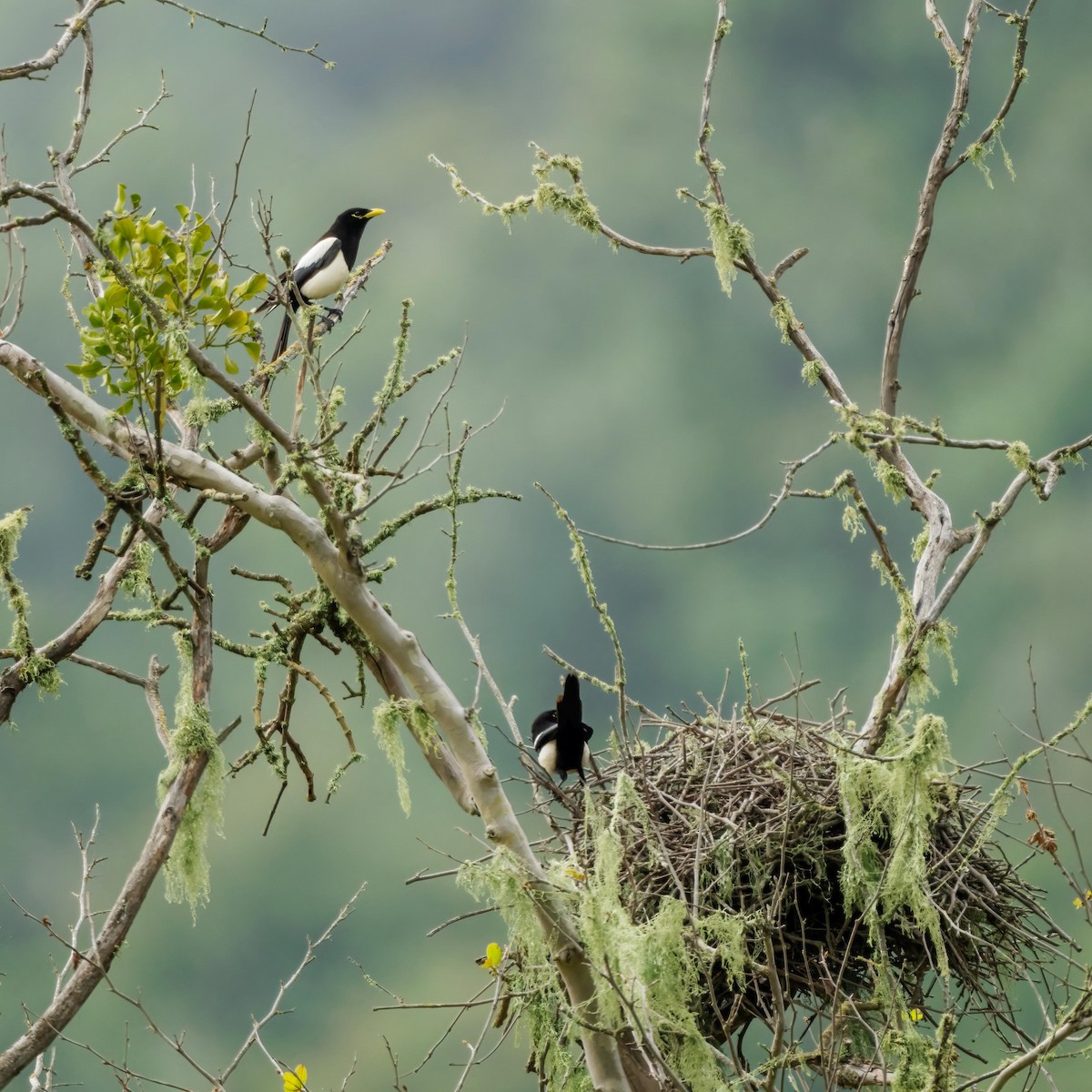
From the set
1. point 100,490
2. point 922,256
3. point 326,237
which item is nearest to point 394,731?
point 100,490

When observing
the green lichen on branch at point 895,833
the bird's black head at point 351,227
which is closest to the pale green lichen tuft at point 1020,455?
the green lichen on branch at point 895,833

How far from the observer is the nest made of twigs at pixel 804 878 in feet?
17.4

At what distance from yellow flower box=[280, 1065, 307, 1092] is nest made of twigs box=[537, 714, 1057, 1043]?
1464 millimetres

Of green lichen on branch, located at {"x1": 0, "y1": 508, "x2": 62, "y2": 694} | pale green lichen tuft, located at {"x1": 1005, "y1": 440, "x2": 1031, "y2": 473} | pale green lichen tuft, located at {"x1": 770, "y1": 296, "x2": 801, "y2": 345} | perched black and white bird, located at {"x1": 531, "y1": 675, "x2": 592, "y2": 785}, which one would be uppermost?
pale green lichen tuft, located at {"x1": 770, "y1": 296, "x2": 801, "y2": 345}

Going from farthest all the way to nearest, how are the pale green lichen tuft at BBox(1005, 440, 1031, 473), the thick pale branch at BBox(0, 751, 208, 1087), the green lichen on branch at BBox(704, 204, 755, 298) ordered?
the green lichen on branch at BBox(704, 204, 755, 298), the pale green lichen tuft at BBox(1005, 440, 1031, 473), the thick pale branch at BBox(0, 751, 208, 1087)

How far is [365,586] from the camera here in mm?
4312

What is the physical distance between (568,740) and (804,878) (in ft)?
4.30

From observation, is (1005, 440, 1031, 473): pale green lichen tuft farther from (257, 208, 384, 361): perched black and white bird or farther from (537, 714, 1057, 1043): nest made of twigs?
(257, 208, 384, 361): perched black and white bird

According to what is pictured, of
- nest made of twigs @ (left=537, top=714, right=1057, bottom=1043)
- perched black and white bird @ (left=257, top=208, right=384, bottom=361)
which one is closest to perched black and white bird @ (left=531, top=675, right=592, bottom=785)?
nest made of twigs @ (left=537, top=714, right=1057, bottom=1043)

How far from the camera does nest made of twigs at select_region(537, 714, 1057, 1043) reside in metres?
5.29

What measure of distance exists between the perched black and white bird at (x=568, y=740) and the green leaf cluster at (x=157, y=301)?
216 centimetres

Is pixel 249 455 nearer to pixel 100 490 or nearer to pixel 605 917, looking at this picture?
pixel 100 490

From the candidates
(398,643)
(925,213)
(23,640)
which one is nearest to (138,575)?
(23,640)

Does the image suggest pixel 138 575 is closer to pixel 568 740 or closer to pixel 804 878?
pixel 568 740
